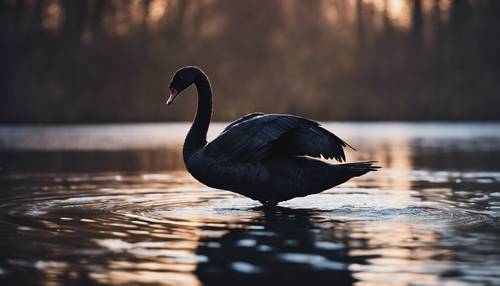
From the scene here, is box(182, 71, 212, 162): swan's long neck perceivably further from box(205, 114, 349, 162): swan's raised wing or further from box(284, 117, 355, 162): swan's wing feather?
box(284, 117, 355, 162): swan's wing feather

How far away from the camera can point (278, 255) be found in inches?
215

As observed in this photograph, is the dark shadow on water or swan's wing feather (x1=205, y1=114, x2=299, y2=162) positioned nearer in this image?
the dark shadow on water

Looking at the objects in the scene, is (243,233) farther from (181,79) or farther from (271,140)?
(181,79)

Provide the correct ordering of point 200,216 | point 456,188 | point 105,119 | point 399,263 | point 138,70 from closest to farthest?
point 399,263, point 200,216, point 456,188, point 105,119, point 138,70

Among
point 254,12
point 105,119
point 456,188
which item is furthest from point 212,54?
point 456,188

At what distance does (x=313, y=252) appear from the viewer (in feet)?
18.3

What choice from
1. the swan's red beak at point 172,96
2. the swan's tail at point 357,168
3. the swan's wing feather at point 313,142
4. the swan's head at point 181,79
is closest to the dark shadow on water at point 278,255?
the swan's wing feather at point 313,142

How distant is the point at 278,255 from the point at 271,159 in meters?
2.59

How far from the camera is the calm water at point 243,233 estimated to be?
192 inches

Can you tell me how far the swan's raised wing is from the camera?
24.4 feet

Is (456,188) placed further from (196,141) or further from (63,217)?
(63,217)

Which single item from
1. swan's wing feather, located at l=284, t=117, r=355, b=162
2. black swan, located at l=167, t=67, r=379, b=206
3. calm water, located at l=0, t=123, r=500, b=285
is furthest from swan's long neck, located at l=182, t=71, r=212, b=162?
swan's wing feather, located at l=284, t=117, r=355, b=162

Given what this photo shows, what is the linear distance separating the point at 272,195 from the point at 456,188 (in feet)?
10.2

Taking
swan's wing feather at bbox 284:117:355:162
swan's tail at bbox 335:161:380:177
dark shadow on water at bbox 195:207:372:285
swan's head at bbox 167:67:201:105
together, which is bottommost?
dark shadow on water at bbox 195:207:372:285
